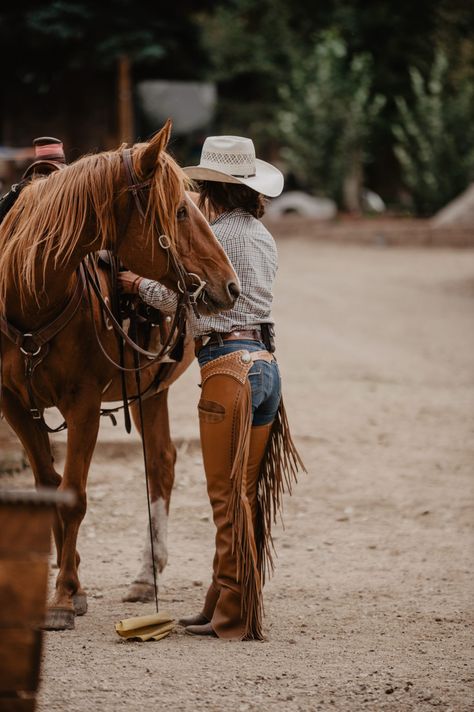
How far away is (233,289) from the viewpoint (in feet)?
13.4

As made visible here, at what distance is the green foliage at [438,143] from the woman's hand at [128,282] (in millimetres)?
16954

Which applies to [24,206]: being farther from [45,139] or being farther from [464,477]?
[464,477]

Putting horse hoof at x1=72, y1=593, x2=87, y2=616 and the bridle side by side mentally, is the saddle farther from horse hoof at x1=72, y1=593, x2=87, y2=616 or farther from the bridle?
horse hoof at x1=72, y1=593, x2=87, y2=616

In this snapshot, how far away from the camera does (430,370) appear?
449 inches

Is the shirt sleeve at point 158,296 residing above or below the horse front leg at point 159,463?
above

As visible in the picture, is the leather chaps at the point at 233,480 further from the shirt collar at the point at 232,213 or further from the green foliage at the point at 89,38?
the green foliage at the point at 89,38

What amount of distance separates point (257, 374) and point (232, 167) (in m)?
0.80

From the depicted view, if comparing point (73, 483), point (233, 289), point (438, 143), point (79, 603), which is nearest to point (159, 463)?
point (79, 603)

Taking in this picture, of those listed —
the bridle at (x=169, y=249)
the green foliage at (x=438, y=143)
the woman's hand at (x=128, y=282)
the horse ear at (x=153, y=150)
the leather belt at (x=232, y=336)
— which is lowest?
the green foliage at (x=438, y=143)

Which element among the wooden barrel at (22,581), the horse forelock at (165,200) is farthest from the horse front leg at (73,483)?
the wooden barrel at (22,581)

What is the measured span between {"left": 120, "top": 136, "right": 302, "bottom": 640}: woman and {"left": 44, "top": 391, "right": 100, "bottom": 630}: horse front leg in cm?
47

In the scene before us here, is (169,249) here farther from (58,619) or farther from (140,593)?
(140,593)

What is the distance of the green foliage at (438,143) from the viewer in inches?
829

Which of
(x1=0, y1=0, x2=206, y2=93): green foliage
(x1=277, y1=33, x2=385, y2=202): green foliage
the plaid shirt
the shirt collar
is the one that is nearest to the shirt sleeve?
the plaid shirt
